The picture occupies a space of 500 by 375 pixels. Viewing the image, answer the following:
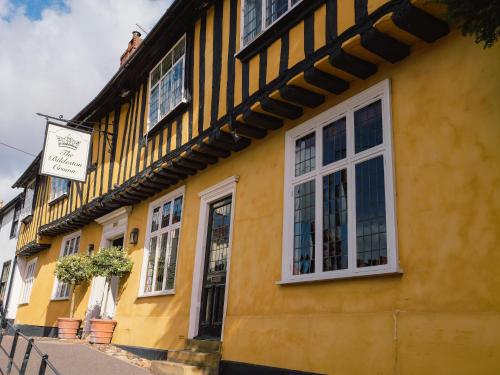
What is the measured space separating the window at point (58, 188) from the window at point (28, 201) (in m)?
3.39

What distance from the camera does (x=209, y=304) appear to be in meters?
7.93

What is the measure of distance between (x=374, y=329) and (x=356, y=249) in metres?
0.91

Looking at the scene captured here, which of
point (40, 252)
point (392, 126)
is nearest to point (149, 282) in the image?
point (392, 126)

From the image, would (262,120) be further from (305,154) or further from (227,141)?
(227,141)

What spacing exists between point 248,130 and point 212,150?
1094mm

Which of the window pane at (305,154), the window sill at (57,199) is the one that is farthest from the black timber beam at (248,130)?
the window sill at (57,199)

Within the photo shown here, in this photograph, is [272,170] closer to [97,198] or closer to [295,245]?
[295,245]

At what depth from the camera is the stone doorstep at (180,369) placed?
21.5 feet

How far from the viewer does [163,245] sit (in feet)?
32.6

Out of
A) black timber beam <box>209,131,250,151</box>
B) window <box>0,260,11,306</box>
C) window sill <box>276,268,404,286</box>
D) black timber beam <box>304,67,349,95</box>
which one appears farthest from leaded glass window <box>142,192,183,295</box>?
window <box>0,260,11,306</box>

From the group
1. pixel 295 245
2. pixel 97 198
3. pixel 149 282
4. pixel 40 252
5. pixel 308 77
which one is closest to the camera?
pixel 308 77

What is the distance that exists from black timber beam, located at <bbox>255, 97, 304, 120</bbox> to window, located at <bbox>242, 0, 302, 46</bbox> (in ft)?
3.98

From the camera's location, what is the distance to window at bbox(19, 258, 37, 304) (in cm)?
1919

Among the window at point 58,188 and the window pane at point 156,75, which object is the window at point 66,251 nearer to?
the window at point 58,188
